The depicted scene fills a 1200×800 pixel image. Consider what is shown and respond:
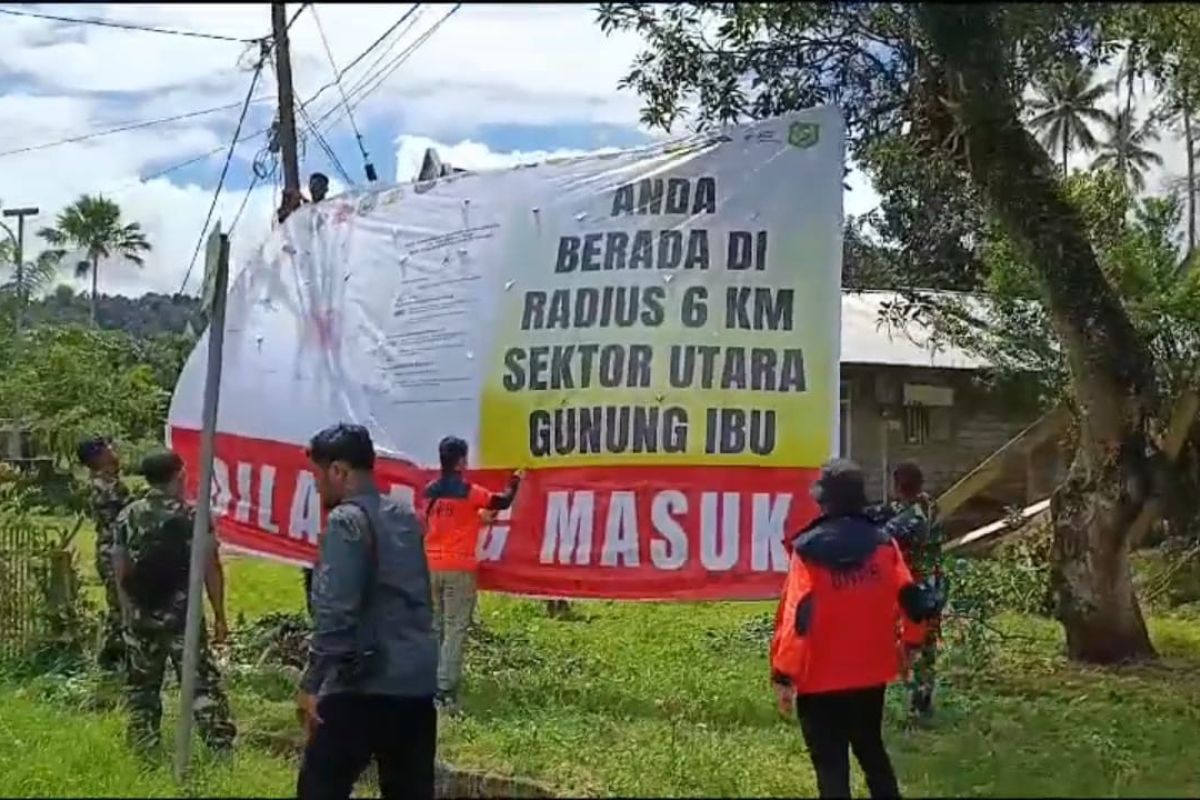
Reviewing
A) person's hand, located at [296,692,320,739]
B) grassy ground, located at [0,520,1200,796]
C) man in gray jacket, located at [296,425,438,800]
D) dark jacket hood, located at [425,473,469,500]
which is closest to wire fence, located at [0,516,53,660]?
grassy ground, located at [0,520,1200,796]

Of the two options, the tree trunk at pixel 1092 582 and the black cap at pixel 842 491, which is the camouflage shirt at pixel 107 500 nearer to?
the black cap at pixel 842 491

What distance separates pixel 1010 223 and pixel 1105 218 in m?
3.82

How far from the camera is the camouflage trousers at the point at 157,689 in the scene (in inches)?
317

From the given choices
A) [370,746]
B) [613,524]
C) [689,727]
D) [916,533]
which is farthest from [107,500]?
[916,533]

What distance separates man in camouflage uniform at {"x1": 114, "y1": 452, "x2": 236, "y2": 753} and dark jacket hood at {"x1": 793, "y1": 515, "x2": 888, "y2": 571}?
337 centimetres

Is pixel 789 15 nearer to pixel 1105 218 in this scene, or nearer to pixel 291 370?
pixel 291 370

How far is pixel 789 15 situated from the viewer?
7605 mm

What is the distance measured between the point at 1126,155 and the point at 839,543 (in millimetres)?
11274

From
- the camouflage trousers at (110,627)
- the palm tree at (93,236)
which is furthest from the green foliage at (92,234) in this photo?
the camouflage trousers at (110,627)

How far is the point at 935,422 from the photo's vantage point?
77.3ft

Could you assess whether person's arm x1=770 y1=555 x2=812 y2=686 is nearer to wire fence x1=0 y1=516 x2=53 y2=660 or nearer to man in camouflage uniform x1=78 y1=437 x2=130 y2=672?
man in camouflage uniform x1=78 y1=437 x2=130 y2=672

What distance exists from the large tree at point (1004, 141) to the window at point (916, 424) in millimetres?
11590

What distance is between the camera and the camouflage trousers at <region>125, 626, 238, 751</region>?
26.5 feet

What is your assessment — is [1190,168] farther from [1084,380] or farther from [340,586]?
[340,586]
